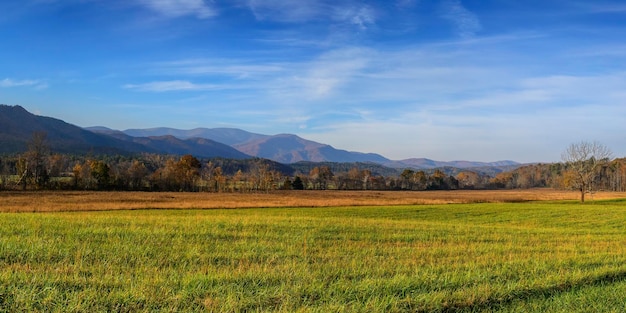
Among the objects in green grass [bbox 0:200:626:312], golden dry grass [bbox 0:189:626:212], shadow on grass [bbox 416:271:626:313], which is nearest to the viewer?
green grass [bbox 0:200:626:312]

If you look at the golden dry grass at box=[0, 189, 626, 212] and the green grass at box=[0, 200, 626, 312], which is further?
the golden dry grass at box=[0, 189, 626, 212]

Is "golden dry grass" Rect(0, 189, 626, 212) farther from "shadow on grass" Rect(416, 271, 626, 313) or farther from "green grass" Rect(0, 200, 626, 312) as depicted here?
"shadow on grass" Rect(416, 271, 626, 313)

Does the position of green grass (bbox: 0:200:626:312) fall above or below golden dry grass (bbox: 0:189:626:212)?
above

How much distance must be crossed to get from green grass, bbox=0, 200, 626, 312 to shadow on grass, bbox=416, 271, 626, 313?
26 mm

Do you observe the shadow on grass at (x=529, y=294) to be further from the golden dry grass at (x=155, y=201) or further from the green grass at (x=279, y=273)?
the golden dry grass at (x=155, y=201)

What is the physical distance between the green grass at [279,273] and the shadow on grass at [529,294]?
0.03 meters

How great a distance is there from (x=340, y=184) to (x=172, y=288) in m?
169

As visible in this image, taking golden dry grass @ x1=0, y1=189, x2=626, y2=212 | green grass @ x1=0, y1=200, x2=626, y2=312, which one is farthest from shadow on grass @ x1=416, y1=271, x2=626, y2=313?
golden dry grass @ x1=0, y1=189, x2=626, y2=212

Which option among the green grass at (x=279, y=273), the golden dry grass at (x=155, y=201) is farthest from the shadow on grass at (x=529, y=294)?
the golden dry grass at (x=155, y=201)

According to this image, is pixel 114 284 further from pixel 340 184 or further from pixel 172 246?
pixel 340 184

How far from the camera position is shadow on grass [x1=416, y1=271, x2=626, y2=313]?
716cm

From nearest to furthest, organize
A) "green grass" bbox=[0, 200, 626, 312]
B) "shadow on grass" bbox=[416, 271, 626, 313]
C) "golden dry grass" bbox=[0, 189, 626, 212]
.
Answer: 1. "green grass" bbox=[0, 200, 626, 312]
2. "shadow on grass" bbox=[416, 271, 626, 313]
3. "golden dry grass" bbox=[0, 189, 626, 212]

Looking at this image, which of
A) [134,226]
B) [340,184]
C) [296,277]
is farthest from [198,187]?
[296,277]

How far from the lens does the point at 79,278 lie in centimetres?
721
